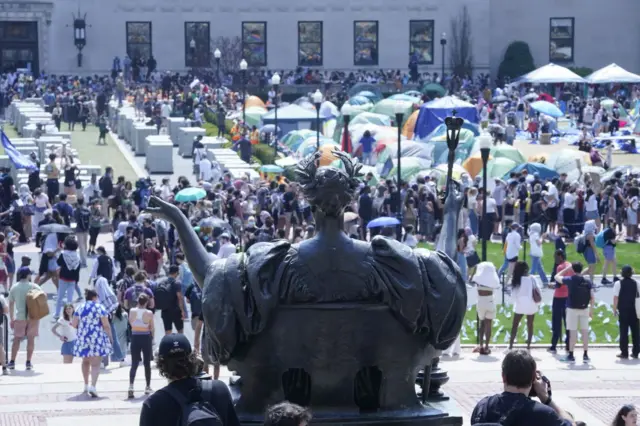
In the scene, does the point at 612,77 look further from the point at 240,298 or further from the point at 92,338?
the point at 240,298

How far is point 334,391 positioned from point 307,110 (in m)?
43.0

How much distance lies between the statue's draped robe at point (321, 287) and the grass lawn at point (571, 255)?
20355 mm

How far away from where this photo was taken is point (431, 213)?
2900cm

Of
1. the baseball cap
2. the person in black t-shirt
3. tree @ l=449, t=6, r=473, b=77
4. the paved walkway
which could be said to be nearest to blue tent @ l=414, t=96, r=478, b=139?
the paved walkway

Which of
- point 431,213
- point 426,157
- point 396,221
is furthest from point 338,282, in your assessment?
point 426,157

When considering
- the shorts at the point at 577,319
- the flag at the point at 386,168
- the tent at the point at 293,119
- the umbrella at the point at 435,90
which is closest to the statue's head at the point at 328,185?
the shorts at the point at 577,319

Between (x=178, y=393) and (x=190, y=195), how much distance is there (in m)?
21.5

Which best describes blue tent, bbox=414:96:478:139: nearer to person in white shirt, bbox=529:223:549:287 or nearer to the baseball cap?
person in white shirt, bbox=529:223:549:287

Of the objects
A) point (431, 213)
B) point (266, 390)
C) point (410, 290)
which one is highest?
point (410, 290)

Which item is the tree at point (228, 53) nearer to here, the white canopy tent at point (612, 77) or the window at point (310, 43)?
the window at point (310, 43)

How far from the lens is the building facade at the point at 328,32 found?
239 feet

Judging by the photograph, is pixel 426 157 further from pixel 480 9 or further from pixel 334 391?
pixel 480 9

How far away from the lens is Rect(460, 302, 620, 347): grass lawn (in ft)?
62.8

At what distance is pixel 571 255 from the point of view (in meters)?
27.5
